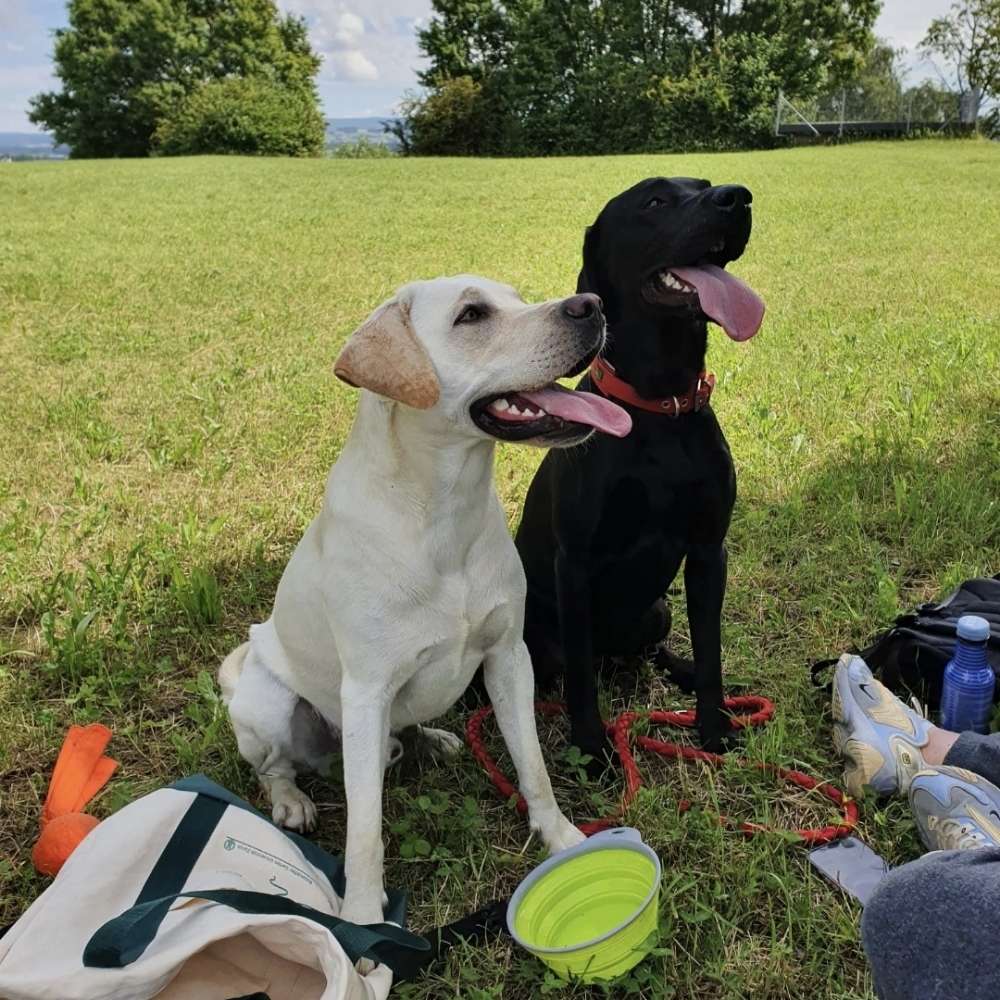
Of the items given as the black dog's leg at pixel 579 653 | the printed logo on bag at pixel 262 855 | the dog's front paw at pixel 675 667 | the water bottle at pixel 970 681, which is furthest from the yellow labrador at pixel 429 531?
the water bottle at pixel 970 681

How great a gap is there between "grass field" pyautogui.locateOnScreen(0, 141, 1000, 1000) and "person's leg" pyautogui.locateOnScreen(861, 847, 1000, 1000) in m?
0.67

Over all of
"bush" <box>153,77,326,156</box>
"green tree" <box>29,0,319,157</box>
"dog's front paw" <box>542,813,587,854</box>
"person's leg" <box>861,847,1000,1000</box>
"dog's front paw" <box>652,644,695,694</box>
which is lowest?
"dog's front paw" <box>542,813,587,854</box>

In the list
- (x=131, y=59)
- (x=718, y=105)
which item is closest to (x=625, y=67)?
(x=718, y=105)

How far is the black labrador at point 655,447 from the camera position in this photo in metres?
2.17

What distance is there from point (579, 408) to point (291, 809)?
3.83ft

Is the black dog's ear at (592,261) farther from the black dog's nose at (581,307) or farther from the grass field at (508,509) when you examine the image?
the grass field at (508,509)

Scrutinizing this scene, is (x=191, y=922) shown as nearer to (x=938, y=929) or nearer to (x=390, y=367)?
(x=390, y=367)

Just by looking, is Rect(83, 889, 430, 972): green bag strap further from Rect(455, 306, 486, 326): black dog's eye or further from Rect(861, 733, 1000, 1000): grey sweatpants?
Rect(455, 306, 486, 326): black dog's eye

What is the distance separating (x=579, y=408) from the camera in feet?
6.09

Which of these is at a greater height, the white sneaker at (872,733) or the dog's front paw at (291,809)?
the white sneaker at (872,733)

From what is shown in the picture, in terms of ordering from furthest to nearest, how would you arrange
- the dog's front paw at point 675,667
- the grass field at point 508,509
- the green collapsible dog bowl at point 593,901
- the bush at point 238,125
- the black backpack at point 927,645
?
the bush at point 238,125, the dog's front paw at point 675,667, the black backpack at point 927,645, the grass field at point 508,509, the green collapsible dog bowl at point 593,901

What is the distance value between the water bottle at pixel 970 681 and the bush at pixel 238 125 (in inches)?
1340

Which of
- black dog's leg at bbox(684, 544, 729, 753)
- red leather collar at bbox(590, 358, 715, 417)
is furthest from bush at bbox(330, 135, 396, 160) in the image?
black dog's leg at bbox(684, 544, 729, 753)

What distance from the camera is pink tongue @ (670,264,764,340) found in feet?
6.88
